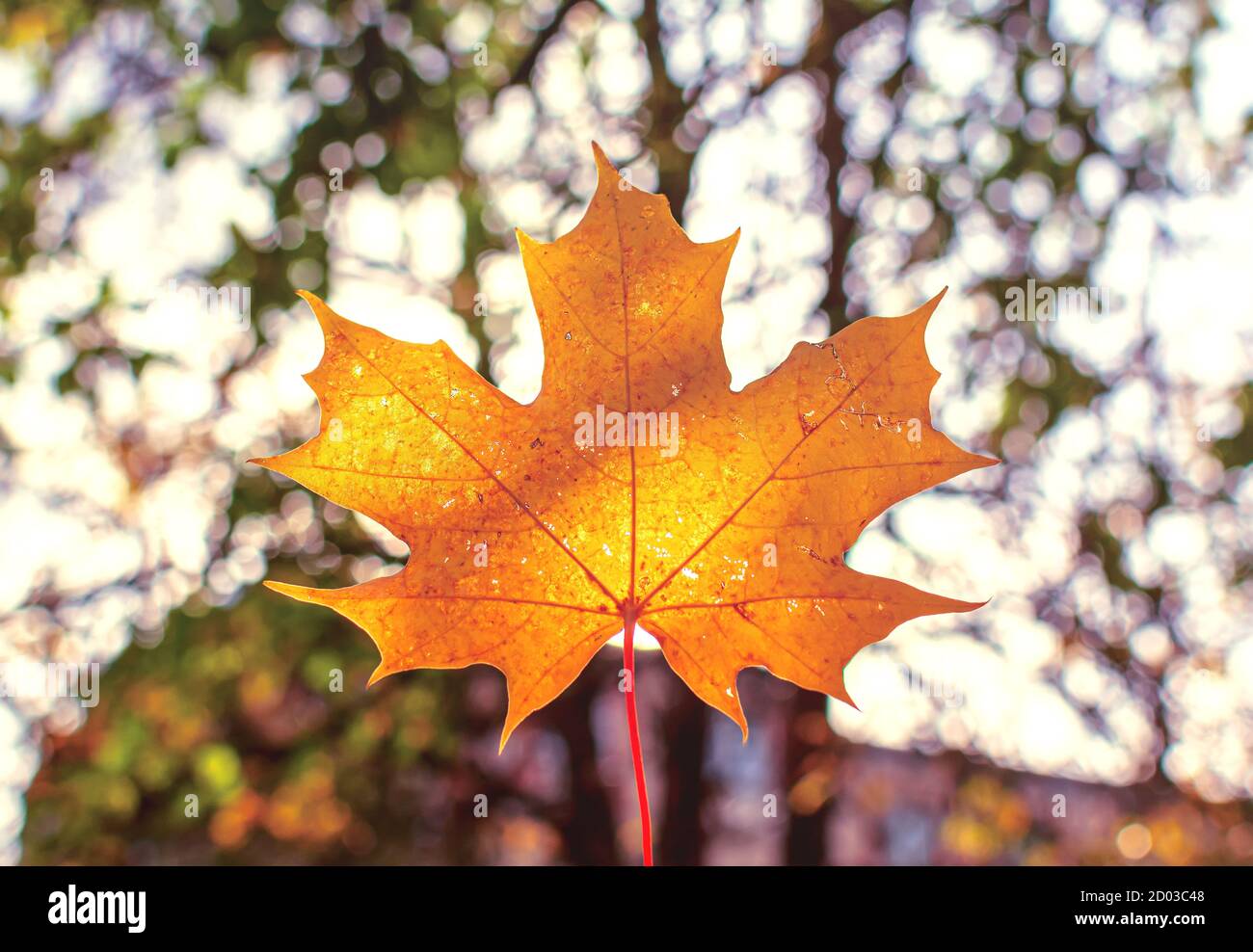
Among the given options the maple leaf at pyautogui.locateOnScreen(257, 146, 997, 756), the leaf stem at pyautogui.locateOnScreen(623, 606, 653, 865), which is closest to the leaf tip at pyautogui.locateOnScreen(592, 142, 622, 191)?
the maple leaf at pyautogui.locateOnScreen(257, 146, 997, 756)

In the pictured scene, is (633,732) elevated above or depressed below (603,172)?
below

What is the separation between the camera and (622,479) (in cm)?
48

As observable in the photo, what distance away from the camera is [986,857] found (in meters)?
2.58

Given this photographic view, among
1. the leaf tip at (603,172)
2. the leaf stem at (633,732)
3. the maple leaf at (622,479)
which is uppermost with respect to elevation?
the leaf tip at (603,172)

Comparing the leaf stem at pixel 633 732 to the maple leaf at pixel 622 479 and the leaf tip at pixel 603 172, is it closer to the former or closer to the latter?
the maple leaf at pixel 622 479

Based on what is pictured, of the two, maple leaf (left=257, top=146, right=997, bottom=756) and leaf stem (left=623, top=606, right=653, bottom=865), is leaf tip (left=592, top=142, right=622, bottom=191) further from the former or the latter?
leaf stem (left=623, top=606, right=653, bottom=865)

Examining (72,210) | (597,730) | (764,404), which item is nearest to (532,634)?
(764,404)

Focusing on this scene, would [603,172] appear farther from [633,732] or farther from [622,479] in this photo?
[633,732]

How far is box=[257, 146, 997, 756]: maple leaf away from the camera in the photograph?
1.48ft

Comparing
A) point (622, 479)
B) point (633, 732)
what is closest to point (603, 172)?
point (622, 479)

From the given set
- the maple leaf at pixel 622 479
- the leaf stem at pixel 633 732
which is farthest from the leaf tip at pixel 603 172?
the leaf stem at pixel 633 732

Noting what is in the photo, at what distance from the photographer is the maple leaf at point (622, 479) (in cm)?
45

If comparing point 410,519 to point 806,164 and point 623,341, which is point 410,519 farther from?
point 806,164

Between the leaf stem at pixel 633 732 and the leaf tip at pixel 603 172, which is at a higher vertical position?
the leaf tip at pixel 603 172
